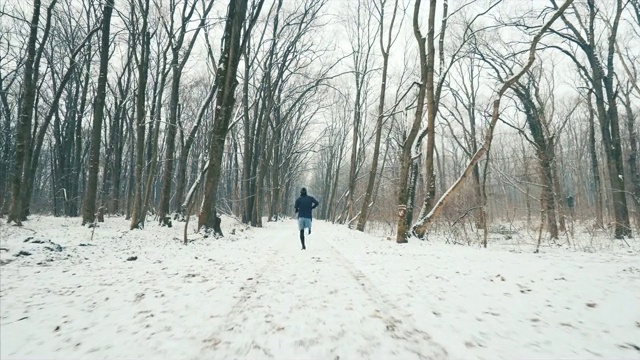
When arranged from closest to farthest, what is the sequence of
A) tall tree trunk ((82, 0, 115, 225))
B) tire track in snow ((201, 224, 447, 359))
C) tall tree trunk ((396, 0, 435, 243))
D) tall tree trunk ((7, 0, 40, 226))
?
tire track in snow ((201, 224, 447, 359))
tall tree trunk ((396, 0, 435, 243))
tall tree trunk ((7, 0, 40, 226))
tall tree trunk ((82, 0, 115, 225))

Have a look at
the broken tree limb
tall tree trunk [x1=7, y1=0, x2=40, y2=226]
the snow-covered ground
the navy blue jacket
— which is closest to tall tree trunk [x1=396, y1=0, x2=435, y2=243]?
the broken tree limb

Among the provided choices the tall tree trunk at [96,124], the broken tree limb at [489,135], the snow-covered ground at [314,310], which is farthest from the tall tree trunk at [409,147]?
the tall tree trunk at [96,124]

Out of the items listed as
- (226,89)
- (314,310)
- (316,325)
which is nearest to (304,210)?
(226,89)

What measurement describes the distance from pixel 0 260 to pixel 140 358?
541 centimetres

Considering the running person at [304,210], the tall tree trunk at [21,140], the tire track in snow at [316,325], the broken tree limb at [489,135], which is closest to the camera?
the tire track in snow at [316,325]

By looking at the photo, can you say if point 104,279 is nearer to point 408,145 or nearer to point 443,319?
point 443,319

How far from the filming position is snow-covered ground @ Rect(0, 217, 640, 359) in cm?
267

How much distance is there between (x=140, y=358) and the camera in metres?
2.43

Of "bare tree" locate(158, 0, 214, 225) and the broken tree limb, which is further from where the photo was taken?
"bare tree" locate(158, 0, 214, 225)

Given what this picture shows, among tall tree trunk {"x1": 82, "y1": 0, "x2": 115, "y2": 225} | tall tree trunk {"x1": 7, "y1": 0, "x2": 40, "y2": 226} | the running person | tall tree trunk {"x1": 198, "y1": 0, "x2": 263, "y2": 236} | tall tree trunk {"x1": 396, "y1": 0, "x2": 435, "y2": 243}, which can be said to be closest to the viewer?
the running person

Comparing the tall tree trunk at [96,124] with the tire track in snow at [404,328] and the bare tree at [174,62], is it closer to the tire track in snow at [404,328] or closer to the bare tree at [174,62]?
the bare tree at [174,62]

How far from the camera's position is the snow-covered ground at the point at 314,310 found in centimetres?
267

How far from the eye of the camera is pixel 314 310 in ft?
12.1

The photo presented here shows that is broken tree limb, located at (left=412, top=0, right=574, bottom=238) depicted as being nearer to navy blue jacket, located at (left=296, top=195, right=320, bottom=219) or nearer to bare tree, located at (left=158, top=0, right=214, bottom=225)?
navy blue jacket, located at (left=296, top=195, right=320, bottom=219)
